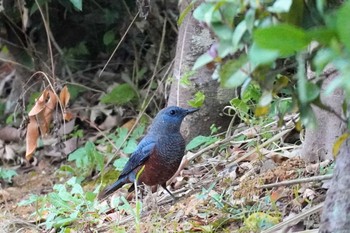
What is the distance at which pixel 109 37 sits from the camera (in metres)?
5.88

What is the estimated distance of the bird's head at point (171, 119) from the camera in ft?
14.0

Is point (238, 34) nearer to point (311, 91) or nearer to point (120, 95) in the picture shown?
point (311, 91)

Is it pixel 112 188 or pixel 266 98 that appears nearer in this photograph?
pixel 266 98

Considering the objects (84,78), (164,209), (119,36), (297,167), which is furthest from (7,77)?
(297,167)

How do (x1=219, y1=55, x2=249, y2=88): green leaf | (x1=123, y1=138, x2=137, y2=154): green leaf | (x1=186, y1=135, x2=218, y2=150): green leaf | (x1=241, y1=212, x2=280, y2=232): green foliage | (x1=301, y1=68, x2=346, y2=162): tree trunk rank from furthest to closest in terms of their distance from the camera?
1. (x1=123, y1=138, x2=137, y2=154): green leaf
2. (x1=186, y1=135, x2=218, y2=150): green leaf
3. (x1=301, y1=68, x2=346, y2=162): tree trunk
4. (x1=241, y1=212, x2=280, y2=232): green foliage
5. (x1=219, y1=55, x2=249, y2=88): green leaf

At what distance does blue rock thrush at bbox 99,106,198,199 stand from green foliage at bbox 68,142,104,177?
62 cm

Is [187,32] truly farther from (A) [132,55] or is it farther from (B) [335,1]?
(B) [335,1]

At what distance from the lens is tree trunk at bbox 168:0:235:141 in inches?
182

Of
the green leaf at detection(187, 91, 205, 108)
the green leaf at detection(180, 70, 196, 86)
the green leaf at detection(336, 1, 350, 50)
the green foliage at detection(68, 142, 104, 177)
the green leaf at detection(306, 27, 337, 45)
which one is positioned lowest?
the green foliage at detection(68, 142, 104, 177)

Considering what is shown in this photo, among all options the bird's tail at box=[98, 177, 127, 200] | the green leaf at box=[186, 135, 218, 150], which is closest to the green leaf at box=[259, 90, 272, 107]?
the bird's tail at box=[98, 177, 127, 200]

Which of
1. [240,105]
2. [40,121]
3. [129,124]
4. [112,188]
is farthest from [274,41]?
[129,124]

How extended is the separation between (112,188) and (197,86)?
2.67 ft

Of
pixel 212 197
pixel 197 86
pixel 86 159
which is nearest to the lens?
pixel 212 197

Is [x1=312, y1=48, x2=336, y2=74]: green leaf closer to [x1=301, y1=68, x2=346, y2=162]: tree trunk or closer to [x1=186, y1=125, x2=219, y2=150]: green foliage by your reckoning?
[x1=301, y1=68, x2=346, y2=162]: tree trunk
